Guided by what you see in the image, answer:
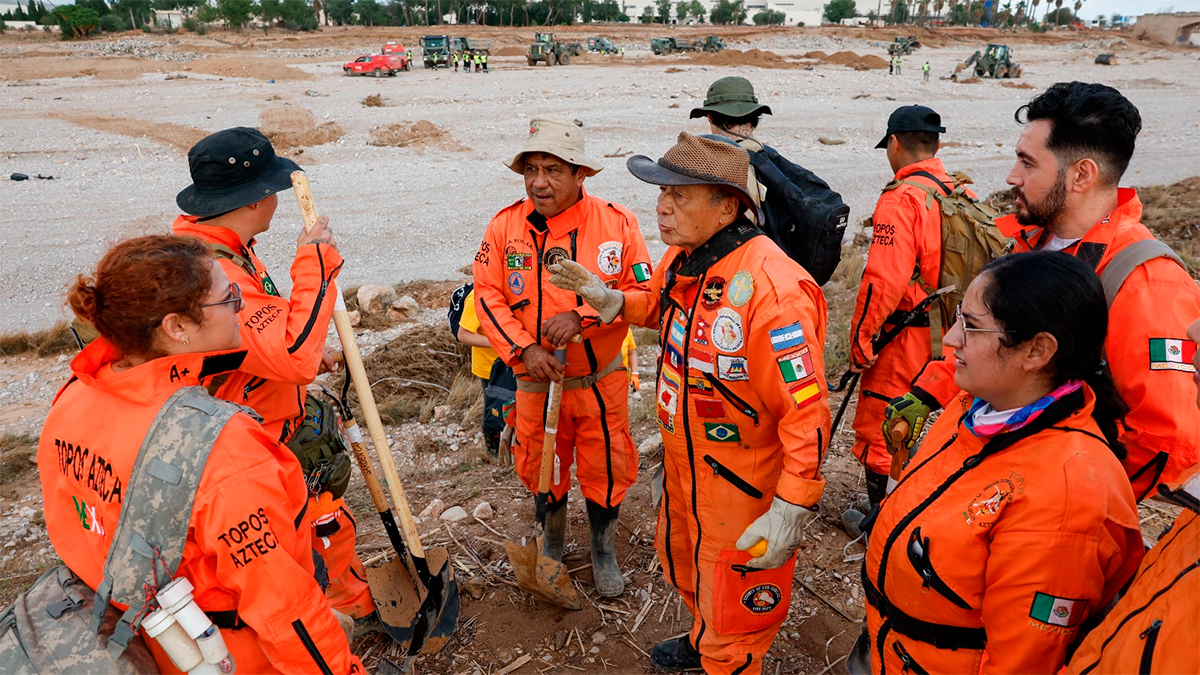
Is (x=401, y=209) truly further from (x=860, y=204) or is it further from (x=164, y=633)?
(x=164, y=633)

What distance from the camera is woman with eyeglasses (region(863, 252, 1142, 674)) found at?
6.36 feet

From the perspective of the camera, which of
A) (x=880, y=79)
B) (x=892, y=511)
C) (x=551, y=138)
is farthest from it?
(x=880, y=79)

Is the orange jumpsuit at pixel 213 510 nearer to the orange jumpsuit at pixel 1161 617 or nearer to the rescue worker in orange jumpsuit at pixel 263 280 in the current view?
the rescue worker in orange jumpsuit at pixel 263 280

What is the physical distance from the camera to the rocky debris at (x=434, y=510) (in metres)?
4.85

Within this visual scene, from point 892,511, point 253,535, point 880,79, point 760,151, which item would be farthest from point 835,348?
point 880,79

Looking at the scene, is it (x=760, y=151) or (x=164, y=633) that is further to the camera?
(x=760, y=151)

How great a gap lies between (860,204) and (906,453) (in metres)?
12.9

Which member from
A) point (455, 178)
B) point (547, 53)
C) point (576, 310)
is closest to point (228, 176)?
point (576, 310)

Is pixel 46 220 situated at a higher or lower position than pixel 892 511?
lower

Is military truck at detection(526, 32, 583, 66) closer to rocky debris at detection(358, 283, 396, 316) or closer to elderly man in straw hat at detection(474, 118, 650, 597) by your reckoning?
rocky debris at detection(358, 283, 396, 316)

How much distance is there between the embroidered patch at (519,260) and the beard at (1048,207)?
2296 mm

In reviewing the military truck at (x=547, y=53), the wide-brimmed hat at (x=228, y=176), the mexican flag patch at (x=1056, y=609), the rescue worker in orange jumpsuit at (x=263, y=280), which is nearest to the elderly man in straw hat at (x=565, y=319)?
the rescue worker in orange jumpsuit at (x=263, y=280)

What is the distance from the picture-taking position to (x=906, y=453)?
3.02 m

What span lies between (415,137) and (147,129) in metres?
6.97
